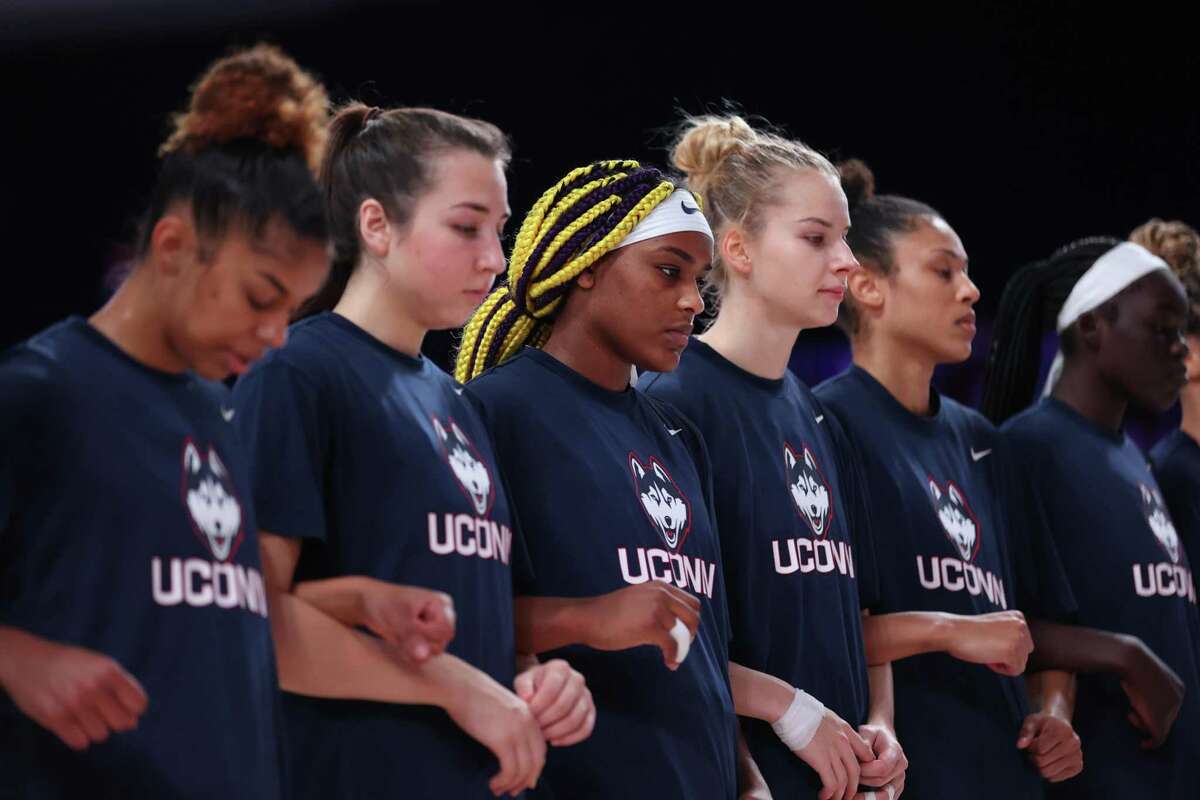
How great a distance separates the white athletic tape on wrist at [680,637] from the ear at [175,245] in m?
0.86

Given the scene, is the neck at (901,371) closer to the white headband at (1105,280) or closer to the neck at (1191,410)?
the white headband at (1105,280)

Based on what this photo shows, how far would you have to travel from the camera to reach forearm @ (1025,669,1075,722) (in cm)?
332

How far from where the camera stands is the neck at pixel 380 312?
226 cm

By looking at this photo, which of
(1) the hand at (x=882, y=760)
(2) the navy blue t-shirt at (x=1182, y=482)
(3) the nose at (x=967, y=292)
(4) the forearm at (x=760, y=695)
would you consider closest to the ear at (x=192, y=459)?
(4) the forearm at (x=760, y=695)

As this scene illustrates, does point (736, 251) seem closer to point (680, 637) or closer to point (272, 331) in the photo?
point (680, 637)

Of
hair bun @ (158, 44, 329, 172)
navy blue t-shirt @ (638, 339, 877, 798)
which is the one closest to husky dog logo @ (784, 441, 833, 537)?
navy blue t-shirt @ (638, 339, 877, 798)

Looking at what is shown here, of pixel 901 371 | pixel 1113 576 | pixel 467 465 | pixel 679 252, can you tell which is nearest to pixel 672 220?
pixel 679 252

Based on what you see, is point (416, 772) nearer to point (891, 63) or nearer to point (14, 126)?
point (14, 126)

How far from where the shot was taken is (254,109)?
6.26 feet

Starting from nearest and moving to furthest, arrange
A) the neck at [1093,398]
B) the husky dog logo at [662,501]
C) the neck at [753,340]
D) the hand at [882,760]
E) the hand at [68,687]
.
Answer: the hand at [68,687], the husky dog logo at [662,501], the hand at [882,760], the neck at [753,340], the neck at [1093,398]

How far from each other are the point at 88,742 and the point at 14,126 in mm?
2730

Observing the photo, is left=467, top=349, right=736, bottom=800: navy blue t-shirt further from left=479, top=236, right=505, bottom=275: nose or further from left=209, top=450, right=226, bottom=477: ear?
left=209, top=450, right=226, bottom=477: ear

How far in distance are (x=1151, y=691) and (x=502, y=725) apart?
6.19 feet

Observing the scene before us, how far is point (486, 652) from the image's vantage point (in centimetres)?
215
